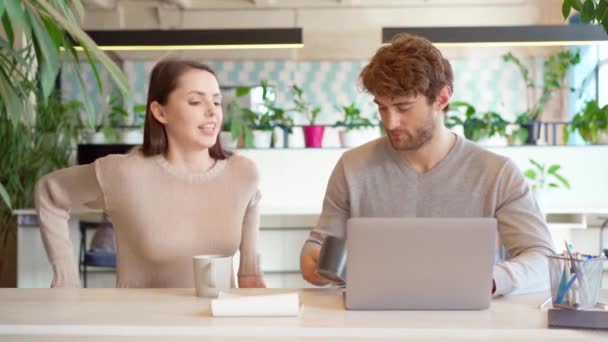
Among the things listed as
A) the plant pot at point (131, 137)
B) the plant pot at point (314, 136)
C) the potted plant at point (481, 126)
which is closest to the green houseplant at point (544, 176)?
the potted plant at point (481, 126)

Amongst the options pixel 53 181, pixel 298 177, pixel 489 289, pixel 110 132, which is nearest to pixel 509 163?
pixel 489 289

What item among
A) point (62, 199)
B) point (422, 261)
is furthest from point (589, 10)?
point (62, 199)

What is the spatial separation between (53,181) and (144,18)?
1054 centimetres

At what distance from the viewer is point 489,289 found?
168 cm

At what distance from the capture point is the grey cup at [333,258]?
1837mm

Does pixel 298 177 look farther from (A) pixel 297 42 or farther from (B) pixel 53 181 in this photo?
(B) pixel 53 181

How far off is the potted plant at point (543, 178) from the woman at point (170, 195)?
136 inches

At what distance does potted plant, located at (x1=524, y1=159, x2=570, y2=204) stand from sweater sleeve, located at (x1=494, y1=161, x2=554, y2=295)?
3315 mm

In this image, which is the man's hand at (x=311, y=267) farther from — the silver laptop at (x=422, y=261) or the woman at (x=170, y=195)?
the silver laptop at (x=422, y=261)

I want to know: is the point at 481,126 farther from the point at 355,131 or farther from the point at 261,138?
the point at 261,138

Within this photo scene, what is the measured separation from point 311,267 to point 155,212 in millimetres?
460

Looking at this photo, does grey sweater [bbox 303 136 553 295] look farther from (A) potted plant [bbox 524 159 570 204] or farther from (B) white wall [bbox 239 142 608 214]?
(A) potted plant [bbox 524 159 570 204]

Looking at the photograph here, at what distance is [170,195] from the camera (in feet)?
7.62

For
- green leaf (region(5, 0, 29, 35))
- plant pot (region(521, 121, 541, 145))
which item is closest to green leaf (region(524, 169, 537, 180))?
plant pot (region(521, 121, 541, 145))
